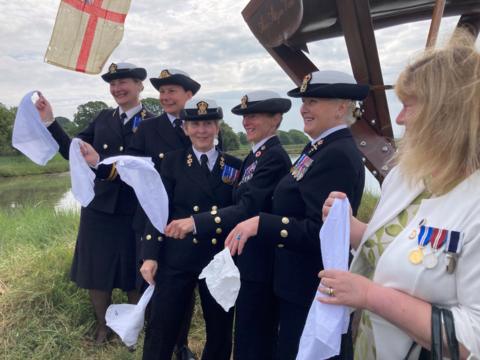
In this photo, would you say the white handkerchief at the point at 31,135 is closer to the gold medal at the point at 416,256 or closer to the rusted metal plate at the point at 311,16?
the rusted metal plate at the point at 311,16

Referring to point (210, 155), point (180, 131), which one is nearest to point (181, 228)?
point (210, 155)

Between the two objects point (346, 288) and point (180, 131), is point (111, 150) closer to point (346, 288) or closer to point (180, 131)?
point (180, 131)

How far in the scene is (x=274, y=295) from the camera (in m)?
2.54

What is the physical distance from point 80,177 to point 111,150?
0.57 metres

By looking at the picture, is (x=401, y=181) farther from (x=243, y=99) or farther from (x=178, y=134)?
(x=178, y=134)

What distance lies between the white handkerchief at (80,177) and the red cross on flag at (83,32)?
2.02 ft

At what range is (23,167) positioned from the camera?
96.9 feet

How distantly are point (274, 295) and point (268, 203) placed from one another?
55 centimetres

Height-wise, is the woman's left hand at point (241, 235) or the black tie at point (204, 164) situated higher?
the black tie at point (204, 164)

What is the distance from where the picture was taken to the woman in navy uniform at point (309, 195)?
2.03 meters

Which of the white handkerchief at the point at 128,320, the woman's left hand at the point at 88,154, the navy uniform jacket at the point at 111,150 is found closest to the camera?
the white handkerchief at the point at 128,320

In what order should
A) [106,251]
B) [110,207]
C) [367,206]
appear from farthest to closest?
1. [367,206]
2. [106,251]
3. [110,207]

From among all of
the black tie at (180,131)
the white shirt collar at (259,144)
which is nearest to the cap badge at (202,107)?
the white shirt collar at (259,144)

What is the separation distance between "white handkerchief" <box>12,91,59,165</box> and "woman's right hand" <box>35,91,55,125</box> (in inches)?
3.1
